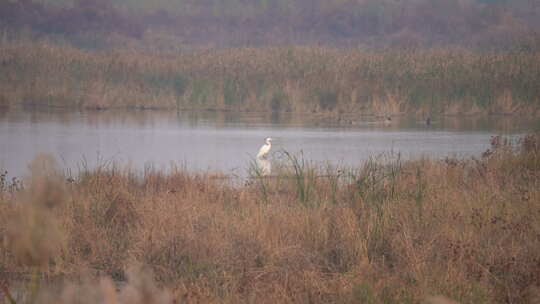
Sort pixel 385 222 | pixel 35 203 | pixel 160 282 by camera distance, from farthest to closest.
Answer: pixel 385 222 → pixel 160 282 → pixel 35 203

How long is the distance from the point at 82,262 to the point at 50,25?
51056mm

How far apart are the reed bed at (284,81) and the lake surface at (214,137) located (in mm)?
1291

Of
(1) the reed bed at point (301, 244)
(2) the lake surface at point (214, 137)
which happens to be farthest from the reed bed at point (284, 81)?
(1) the reed bed at point (301, 244)

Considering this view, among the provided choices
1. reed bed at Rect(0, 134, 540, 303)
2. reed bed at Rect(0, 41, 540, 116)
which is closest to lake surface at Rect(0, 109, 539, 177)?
reed bed at Rect(0, 41, 540, 116)

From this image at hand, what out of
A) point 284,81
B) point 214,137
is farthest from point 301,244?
point 284,81

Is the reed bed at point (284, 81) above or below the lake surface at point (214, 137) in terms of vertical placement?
above

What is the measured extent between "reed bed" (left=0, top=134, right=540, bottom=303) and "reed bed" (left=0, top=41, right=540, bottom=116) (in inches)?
643

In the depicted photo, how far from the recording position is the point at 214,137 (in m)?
17.6

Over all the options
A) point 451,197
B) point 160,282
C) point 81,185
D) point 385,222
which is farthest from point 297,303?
point 81,185

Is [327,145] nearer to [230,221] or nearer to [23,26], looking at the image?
[230,221]

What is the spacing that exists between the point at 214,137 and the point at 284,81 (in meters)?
9.79

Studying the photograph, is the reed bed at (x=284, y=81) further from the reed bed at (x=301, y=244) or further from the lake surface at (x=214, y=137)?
the reed bed at (x=301, y=244)

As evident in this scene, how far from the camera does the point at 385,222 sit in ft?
21.4

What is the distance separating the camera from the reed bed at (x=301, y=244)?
16.9 feet
